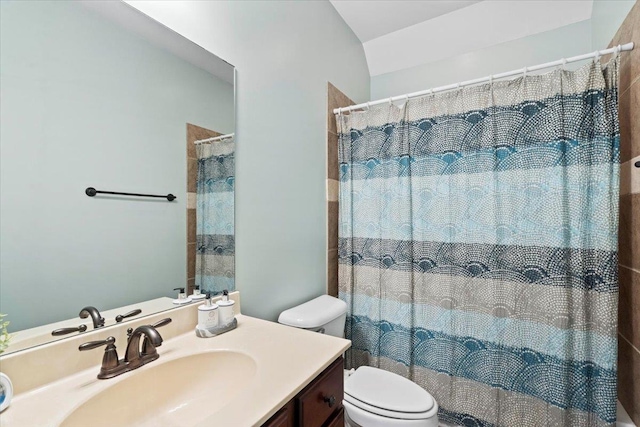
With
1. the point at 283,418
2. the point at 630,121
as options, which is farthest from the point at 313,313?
the point at 630,121

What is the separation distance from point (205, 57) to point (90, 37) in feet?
1.32

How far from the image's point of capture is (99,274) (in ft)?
2.79

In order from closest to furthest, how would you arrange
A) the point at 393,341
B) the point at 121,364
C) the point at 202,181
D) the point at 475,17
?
the point at 121,364 < the point at 202,181 < the point at 393,341 < the point at 475,17

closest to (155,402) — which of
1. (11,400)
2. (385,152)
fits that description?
(11,400)

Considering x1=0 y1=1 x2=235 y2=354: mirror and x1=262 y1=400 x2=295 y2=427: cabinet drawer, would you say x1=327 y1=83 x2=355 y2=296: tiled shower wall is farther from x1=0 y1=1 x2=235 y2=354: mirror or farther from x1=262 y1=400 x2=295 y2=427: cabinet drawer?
x1=262 y1=400 x2=295 y2=427: cabinet drawer

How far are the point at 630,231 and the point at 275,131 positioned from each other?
5.87 feet

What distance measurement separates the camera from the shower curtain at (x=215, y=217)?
1.14 meters

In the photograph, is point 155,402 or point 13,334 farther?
point 155,402

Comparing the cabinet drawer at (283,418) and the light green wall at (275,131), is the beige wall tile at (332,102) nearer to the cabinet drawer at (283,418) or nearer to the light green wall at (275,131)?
the light green wall at (275,131)

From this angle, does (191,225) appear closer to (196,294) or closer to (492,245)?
(196,294)

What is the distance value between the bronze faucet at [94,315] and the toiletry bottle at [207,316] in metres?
0.29

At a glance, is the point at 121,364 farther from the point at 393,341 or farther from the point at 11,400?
the point at 393,341

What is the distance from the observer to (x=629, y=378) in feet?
4.48

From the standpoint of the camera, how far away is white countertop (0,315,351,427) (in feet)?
2.05
